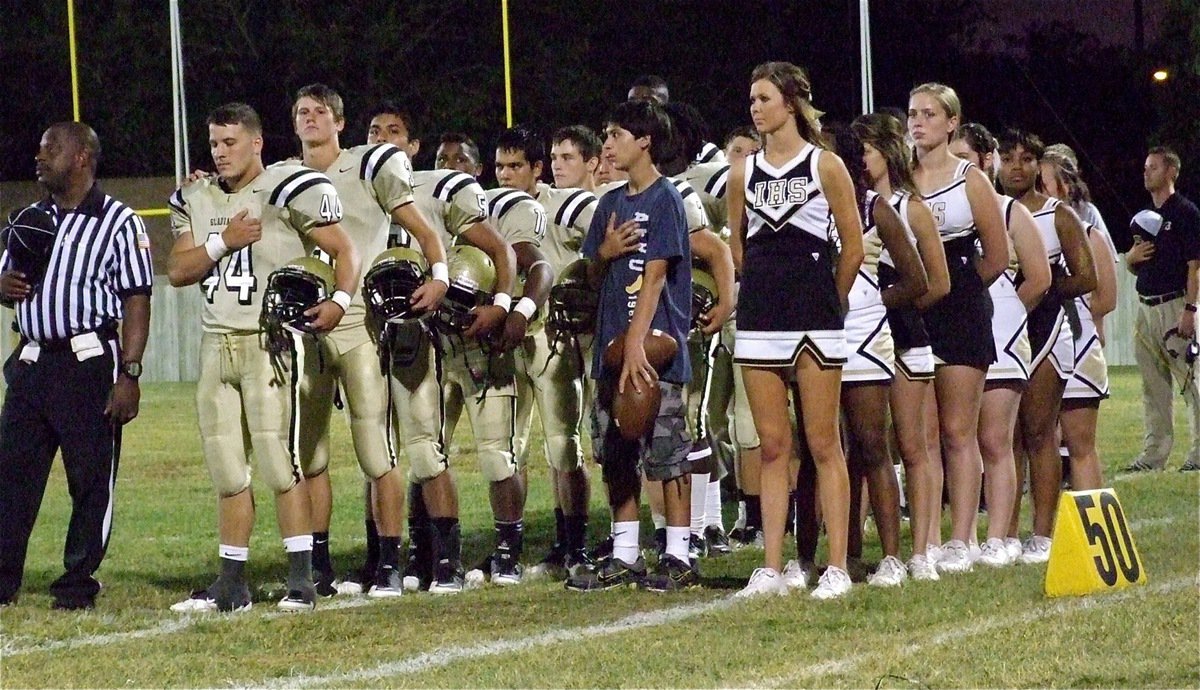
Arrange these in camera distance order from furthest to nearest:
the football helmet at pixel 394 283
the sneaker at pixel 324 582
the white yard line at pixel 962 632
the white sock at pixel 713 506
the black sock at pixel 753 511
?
the black sock at pixel 753 511, the white sock at pixel 713 506, the sneaker at pixel 324 582, the football helmet at pixel 394 283, the white yard line at pixel 962 632

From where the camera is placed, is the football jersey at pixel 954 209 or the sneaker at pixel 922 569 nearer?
the sneaker at pixel 922 569

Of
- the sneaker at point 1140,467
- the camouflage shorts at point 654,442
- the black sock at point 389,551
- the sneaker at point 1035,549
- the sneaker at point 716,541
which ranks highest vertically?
the camouflage shorts at point 654,442

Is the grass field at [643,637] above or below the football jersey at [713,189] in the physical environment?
below

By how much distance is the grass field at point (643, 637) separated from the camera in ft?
15.9

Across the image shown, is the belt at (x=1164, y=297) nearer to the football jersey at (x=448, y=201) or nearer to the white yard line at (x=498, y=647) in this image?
the football jersey at (x=448, y=201)

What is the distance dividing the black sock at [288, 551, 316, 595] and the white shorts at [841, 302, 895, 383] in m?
2.09

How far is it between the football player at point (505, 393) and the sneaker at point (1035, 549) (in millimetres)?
2082

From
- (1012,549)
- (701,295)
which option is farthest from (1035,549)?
(701,295)

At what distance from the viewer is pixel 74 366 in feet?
22.0

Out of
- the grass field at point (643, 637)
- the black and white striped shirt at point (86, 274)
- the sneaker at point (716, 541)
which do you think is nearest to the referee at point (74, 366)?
the black and white striped shirt at point (86, 274)

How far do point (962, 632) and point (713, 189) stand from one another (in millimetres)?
3185

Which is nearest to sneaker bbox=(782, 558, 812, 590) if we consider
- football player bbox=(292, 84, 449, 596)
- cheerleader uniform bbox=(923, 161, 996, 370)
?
cheerleader uniform bbox=(923, 161, 996, 370)

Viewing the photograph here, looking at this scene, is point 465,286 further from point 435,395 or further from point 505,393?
point 505,393

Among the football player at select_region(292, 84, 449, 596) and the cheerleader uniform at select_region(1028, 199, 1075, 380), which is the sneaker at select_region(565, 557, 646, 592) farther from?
the cheerleader uniform at select_region(1028, 199, 1075, 380)
